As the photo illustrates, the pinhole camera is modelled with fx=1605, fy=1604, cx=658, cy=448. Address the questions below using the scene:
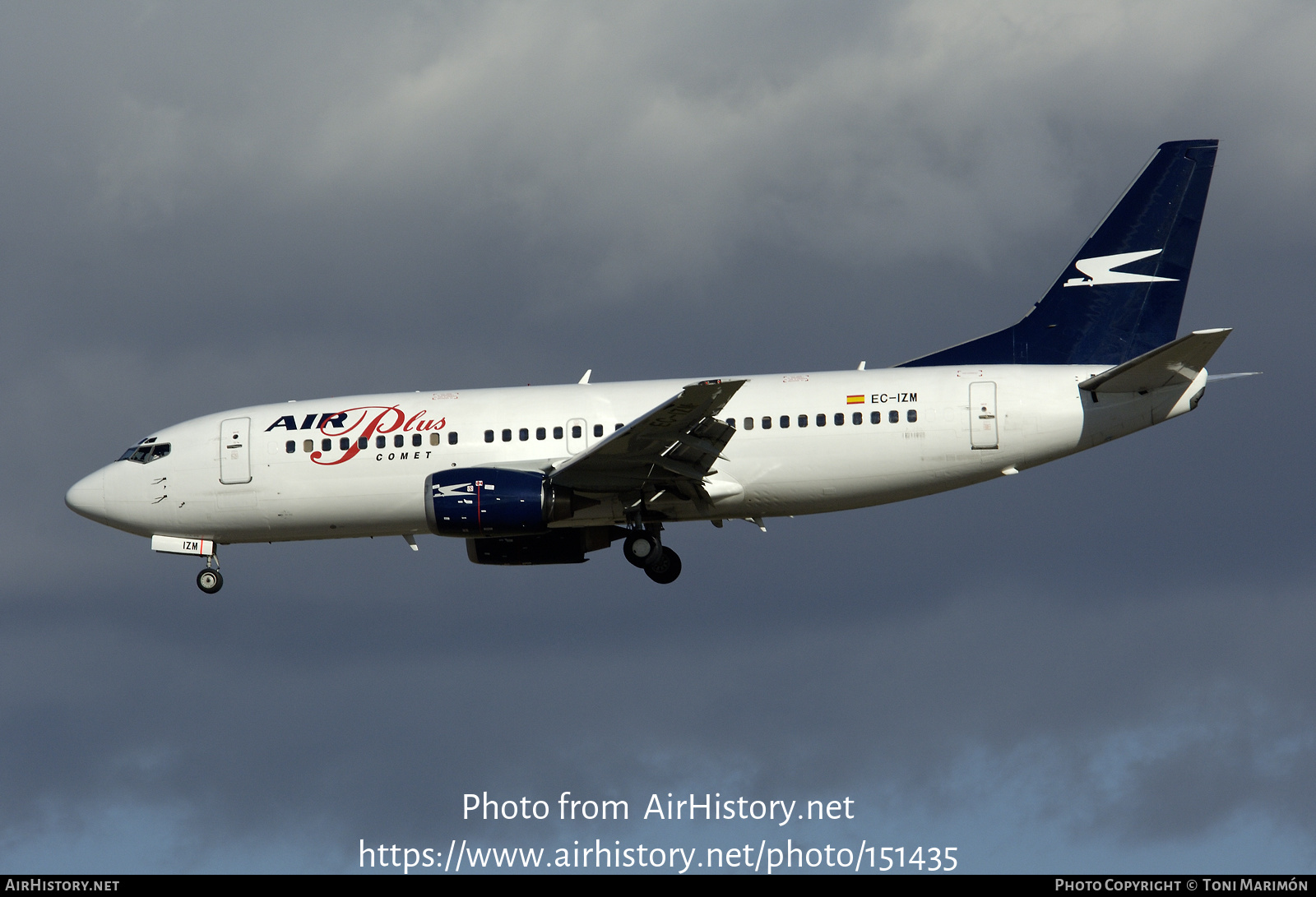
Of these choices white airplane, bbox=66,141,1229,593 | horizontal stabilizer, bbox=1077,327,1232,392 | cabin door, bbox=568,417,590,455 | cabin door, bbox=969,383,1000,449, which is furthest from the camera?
cabin door, bbox=568,417,590,455

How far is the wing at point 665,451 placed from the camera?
109ft

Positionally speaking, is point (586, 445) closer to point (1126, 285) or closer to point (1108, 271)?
point (1108, 271)

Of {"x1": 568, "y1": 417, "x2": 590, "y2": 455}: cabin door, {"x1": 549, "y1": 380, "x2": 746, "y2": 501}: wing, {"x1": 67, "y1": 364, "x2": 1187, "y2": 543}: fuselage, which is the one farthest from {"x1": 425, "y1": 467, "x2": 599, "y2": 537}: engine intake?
{"x1": 568, "y1": 417, "x2": 590, "y2": 455}: cabin door

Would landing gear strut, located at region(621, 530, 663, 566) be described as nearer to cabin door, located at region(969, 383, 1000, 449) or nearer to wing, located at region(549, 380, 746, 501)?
wing, located at region(549, 380, 746, 501)

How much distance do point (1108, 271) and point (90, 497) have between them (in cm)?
2541

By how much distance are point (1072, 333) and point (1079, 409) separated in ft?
10.7

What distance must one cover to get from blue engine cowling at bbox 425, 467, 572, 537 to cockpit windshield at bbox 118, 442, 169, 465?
25.8 feet

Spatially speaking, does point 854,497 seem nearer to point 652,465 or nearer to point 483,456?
point 652,465

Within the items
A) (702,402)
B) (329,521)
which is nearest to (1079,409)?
(702,402)

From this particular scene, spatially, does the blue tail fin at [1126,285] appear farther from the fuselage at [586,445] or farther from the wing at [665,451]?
the wing at [665,451]

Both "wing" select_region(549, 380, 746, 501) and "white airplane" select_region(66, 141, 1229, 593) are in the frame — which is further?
"white airplane" select_region(66, 141, 1229, 593)

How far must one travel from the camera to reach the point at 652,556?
38094 mm

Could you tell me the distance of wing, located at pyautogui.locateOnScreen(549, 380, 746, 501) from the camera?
33.4 metres

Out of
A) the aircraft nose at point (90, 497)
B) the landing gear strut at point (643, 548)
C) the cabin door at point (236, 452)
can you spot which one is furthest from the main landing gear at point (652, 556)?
the aircraft nose at point (90, 497)
